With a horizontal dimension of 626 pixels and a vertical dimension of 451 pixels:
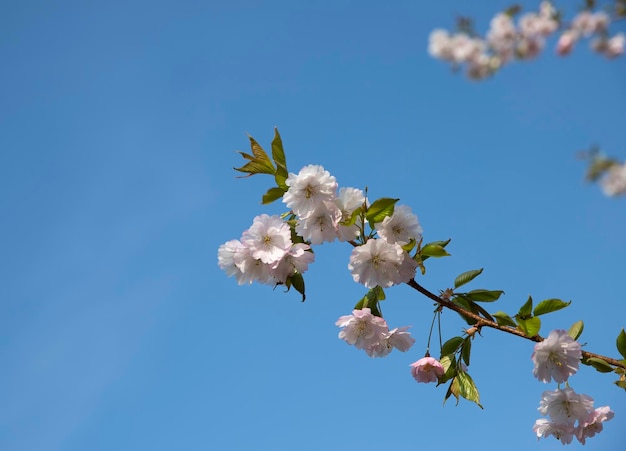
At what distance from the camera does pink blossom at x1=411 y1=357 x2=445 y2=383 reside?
2096mm

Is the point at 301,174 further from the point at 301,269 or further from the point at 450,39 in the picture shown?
the point at 450,39

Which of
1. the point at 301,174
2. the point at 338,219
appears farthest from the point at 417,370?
the point at 301,174

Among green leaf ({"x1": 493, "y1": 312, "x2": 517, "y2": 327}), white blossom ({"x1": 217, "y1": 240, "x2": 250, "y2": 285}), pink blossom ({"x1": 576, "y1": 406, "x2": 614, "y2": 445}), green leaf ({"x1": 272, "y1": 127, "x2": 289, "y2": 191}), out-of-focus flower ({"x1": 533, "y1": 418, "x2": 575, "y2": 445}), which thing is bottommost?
out-of-focus flower ({"x1": 533, "y1": 418, "x2": 575, "y2": 445})

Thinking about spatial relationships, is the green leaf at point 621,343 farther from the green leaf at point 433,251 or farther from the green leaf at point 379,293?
the green leaf at point 379,293

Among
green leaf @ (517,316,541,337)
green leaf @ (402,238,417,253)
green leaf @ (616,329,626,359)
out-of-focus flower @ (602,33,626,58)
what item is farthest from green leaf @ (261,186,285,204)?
out-of-focus flower @ (602,33,626,58)

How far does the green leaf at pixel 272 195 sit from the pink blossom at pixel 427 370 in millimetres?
796

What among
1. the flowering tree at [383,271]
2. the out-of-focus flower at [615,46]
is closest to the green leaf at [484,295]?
the flowering tree at [383,271]

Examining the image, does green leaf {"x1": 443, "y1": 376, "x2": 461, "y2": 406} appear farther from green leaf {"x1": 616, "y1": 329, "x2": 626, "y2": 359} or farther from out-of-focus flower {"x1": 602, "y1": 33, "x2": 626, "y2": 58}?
out-of-focus flower {"x1": 602, "y1": 33, "x2": 626, "y2": 58}

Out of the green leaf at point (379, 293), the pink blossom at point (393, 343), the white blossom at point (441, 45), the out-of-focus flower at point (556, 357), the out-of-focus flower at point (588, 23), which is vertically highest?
the white blossom at point (441, 45)

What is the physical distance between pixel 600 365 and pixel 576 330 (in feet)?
0.55

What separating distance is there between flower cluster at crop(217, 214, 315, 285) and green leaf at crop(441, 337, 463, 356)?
22.4 inches

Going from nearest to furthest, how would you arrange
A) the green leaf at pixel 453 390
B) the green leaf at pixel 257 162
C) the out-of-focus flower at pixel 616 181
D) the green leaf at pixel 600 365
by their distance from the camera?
the green leaf at pixel 600 365
the green leaf at pixel 453 390
the green leaf at pixel 257 162
the out-of-focus flower at pixel 616 181

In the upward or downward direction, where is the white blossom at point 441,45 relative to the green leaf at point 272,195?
upward

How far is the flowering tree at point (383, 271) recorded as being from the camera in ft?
6.37
